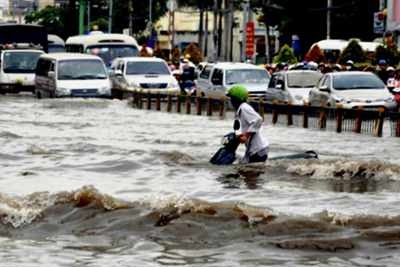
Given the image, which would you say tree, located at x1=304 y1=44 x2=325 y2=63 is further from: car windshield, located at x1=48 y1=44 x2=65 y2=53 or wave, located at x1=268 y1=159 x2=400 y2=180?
wave, located at x1=268 y1=159 x2=400 y2=180

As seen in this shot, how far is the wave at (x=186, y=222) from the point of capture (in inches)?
480

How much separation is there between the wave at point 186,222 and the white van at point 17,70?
3075cm

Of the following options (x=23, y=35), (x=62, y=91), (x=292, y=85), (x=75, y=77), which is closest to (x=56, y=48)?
(x=23, y=35)

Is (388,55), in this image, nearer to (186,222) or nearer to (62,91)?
(62,91)

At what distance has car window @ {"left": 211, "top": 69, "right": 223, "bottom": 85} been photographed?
1433 inches

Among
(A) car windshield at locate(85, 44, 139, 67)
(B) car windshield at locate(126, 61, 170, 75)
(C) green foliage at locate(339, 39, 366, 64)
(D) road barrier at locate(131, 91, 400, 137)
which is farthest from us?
(A) car windshield at locate(85, 44, 139, 67)

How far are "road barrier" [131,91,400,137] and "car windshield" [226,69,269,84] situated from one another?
1300 millimetres

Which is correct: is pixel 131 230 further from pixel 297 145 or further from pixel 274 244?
pixel 297 145

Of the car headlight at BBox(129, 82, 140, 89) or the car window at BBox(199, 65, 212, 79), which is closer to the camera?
the car window at BBox(199, 65, 212, 79)

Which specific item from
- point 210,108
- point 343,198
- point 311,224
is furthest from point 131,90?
point 311,224

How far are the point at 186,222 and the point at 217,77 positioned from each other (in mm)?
23816

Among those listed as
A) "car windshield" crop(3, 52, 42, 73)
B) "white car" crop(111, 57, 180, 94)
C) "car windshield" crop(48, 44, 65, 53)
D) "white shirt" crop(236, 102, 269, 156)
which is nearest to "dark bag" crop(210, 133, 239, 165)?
"white shirt" crop(236, 102, 269, 156)

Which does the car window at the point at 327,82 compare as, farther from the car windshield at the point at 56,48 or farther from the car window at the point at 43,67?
the car windshield at the point at 56,48

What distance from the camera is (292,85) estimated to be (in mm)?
33938
